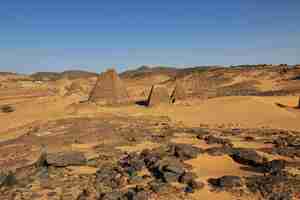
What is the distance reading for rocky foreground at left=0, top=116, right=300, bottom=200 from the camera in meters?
7.16

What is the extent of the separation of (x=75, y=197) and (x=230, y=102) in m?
16.4

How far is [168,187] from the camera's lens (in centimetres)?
727

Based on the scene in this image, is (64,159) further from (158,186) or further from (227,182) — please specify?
(227,182)

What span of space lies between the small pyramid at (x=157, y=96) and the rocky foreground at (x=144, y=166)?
7868 millimetres

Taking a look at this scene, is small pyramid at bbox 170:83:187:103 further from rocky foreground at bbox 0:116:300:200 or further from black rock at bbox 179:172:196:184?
black rock at bbox 179:172:196:184

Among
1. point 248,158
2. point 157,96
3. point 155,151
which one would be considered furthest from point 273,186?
point 157,96

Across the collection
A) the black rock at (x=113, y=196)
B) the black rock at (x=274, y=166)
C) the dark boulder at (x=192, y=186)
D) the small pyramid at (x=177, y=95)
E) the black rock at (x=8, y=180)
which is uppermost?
the small pyramid at (x=177, y=95)

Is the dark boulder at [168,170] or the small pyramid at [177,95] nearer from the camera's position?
the dark boulder at [168,170]

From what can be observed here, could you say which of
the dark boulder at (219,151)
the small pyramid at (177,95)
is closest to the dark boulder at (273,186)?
the dark boulder at (219,151)

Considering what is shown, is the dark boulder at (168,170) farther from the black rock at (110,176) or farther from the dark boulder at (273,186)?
the dark boulder at (273,186)

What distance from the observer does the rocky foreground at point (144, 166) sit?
282 inches

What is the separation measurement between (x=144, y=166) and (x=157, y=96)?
13.4 meters

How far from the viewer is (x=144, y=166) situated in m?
8.88

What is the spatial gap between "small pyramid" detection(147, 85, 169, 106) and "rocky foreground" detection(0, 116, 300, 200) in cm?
→ 787
